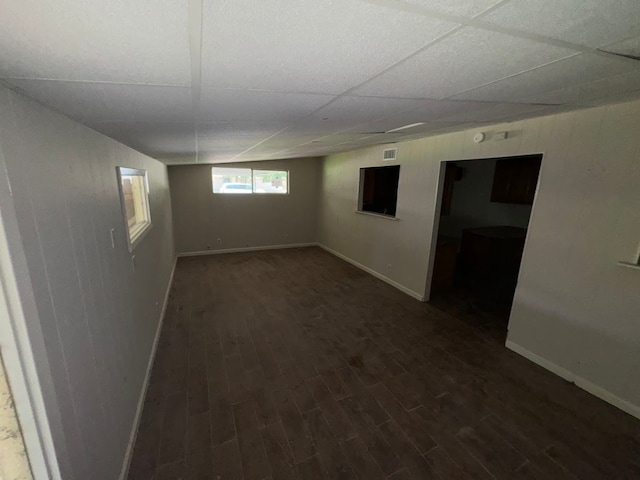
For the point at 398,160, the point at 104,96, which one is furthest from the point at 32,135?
the point at 398,160

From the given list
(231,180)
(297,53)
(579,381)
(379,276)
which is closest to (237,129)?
(297,53)

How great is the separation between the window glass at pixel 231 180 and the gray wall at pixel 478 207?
15.7ft

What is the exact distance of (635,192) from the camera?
193cm

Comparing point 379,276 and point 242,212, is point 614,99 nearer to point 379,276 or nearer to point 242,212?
point 379,276

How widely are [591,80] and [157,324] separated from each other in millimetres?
3968

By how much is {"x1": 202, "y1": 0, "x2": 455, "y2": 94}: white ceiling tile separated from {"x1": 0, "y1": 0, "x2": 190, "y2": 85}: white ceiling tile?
0.09 metres

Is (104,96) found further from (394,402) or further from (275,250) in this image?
(275,250)

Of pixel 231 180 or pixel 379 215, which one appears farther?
pixel 231 180

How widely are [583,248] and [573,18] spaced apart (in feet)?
7.37

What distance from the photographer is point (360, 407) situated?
207 cm

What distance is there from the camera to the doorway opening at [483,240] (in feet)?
12.1

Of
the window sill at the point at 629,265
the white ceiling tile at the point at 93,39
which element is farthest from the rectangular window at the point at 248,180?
the window sill at the point at 629,265

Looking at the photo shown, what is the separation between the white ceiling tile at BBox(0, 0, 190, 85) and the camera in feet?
1.63

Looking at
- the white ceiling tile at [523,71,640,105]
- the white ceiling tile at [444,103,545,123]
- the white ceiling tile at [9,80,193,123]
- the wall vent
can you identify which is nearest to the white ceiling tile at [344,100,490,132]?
the white ceiling tile at [444,103,545,123]
